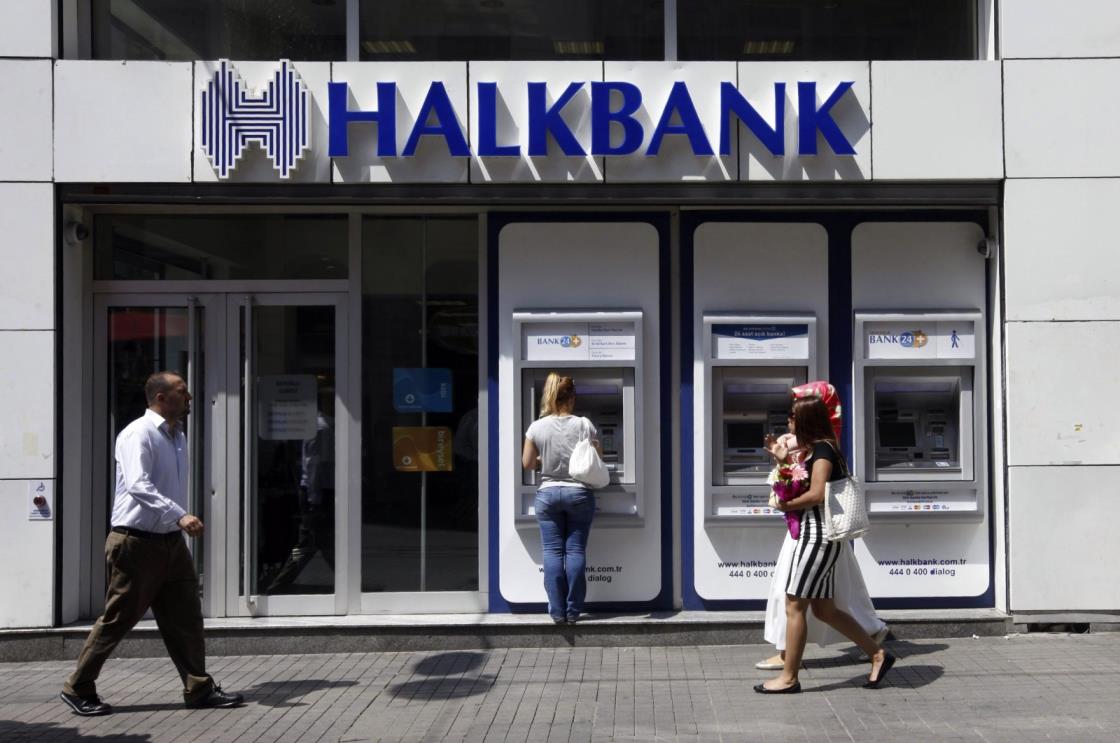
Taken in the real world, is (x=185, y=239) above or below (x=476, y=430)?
above

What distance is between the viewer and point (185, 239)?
848cm

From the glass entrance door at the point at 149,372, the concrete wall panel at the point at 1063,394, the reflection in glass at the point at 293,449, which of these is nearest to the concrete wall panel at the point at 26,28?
the glass entrance door at the point at 149,372

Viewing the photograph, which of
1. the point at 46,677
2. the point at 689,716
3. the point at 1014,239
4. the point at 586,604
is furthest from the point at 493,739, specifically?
the point at 1014,239

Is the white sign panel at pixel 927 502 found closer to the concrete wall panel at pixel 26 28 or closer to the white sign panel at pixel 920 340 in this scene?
the white sign panel at pixel 920 340

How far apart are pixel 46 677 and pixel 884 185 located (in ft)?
20.5

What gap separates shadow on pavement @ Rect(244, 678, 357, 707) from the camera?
22.4 feet

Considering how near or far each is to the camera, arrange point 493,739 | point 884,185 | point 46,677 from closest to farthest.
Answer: point 493,739, point 46,677, point 884,185

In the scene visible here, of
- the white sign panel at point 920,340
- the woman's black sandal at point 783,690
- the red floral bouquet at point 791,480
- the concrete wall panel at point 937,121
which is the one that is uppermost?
the concrete wall panel at point 937,121

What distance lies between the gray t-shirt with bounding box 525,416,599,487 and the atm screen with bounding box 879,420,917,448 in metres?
2.01

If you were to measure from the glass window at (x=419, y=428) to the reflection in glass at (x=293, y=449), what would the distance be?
0.28m

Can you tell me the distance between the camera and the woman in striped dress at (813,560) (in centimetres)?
660

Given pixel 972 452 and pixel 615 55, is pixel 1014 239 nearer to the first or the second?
pixel 972 452

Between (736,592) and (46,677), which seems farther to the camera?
(736,592)

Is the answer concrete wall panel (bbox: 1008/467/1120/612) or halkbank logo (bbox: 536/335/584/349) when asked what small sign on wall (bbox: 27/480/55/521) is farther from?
concrete wall panel (bbox: 1008/467/1120/612)
